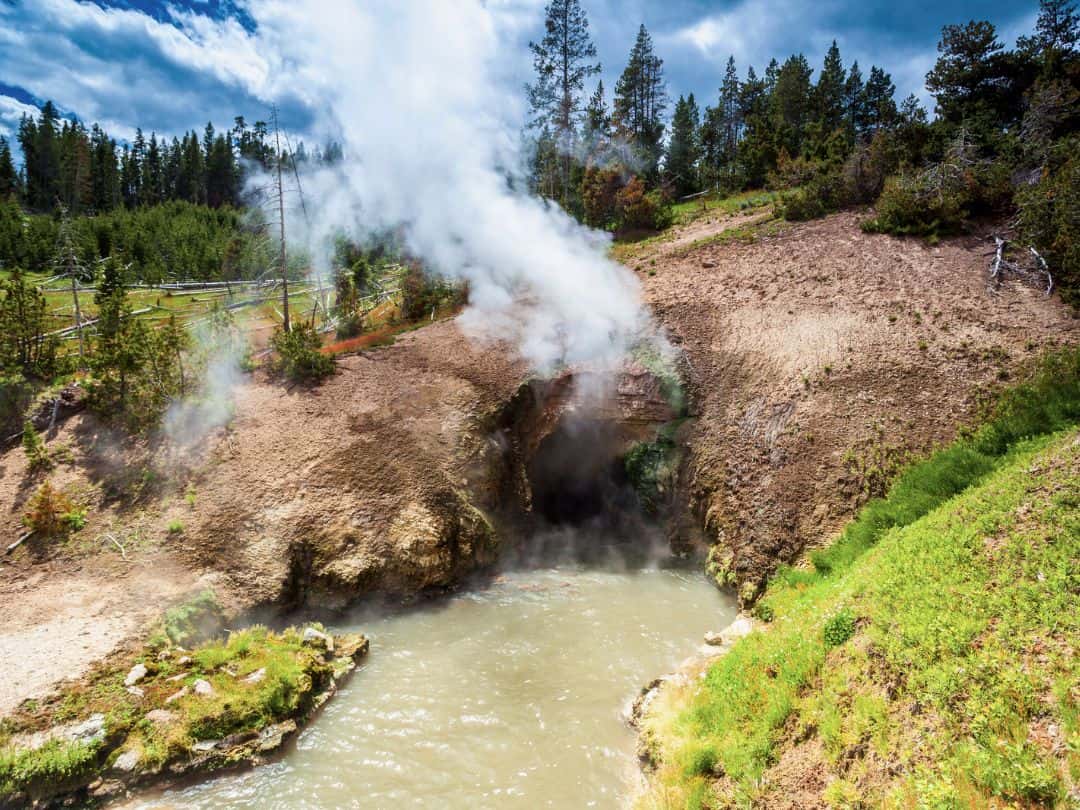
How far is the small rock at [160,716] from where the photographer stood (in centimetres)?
917

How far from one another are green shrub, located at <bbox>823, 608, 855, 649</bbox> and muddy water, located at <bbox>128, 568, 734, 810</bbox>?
12.3 ft

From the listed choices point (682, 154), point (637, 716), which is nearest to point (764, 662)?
point (637, 716)

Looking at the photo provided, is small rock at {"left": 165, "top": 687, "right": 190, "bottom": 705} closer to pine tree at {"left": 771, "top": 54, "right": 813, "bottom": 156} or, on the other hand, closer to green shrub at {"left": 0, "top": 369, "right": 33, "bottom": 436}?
green shrub at {"left": 0, "top": 369, "right": 33, "bottom": 436}

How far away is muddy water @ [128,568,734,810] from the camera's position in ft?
27.2

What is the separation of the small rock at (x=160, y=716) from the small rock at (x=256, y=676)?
118 centimetres

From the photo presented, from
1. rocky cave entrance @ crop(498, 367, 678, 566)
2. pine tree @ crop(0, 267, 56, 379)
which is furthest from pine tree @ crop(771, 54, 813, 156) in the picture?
pine tree @ crop(0, 267, 56, 379)

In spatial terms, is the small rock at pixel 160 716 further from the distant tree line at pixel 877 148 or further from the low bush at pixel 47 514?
the distant tree line at pixel 877 148

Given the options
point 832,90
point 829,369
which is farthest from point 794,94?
point 829,369

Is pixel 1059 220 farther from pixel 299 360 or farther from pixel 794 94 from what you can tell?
pixel 794 94

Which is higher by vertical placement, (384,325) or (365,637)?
(384,325)

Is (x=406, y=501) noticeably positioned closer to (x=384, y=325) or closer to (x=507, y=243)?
(x=507, y=243)

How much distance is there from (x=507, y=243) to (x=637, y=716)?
17976mm

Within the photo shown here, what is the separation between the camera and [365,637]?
1247 centimetres

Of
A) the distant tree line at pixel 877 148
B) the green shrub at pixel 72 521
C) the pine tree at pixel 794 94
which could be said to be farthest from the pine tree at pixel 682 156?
the green shrub at pixel 72 521
